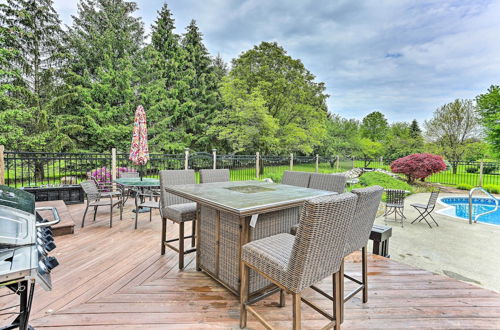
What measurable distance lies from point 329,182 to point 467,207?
7.92m

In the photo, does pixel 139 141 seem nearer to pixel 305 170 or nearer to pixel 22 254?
pixel 22 254

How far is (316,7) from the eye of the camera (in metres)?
7.07

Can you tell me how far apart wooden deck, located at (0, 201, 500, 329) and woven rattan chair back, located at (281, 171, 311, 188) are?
1201mm

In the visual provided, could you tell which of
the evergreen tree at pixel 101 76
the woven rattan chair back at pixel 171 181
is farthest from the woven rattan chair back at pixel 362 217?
the evergreen tree at pixel 101 76

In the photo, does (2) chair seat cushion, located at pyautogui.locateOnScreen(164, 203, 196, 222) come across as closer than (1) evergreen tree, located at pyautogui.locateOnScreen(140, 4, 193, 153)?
Yes

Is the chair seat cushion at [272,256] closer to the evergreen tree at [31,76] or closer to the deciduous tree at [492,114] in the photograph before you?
the evergreen tree at [31,76]

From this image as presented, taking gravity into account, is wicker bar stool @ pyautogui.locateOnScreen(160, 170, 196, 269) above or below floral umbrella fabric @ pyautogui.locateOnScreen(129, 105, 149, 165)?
below

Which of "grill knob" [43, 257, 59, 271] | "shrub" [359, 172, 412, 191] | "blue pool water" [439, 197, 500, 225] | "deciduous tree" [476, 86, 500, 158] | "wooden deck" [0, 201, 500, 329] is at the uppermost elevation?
"deciduous tree" [476, 86, 500, 158]

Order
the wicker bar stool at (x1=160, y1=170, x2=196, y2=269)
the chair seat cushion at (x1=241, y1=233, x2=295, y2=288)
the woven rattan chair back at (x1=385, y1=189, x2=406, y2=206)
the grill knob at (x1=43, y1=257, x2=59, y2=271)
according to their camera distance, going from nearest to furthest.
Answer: the grill knob at (x1=43, y1=257, x2=59, y2=271)
the chair seat cushion at (x1=241, y1=233, x2=295, y2=288)
the wicker bar stool at (x1=160, y1=170, x2=196, y2=269)
the woven rattan chair back at (x1=385, y1=189, x2=406, y2=206)

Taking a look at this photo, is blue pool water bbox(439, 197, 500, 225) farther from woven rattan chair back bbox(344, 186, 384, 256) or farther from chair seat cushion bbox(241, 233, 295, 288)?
chair seat cushion bbox(241, 233, 295, 288)

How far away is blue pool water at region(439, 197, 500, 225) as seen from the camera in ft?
22.2

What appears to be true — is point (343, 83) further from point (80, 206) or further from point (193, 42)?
point (80, 206)

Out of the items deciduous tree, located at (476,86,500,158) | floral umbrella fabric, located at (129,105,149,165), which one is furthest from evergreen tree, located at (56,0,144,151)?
deciduous tree, located at (476,86,500,158)

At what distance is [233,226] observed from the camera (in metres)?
1.98
